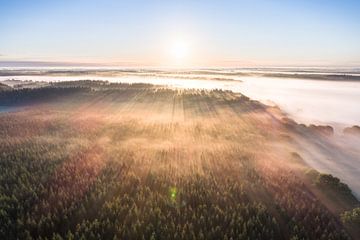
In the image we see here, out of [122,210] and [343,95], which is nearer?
[122,210]

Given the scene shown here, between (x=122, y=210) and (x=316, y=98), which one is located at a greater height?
(x=122, y=210)

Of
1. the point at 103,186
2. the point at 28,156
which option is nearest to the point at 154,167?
the point at 103,186

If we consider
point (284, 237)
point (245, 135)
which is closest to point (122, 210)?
point (284, 237)

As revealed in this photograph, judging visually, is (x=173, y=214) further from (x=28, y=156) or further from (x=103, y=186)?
(x=28, y=156)

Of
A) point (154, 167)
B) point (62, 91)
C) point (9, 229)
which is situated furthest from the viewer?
point (62, 91)

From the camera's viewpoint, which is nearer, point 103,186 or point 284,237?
point 284,237

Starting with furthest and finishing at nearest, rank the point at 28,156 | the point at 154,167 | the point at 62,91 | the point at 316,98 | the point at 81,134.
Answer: the point at 316,98 → the point at 62,91 → the point at 81,134 → the point at 28,156 → the point at 154,167

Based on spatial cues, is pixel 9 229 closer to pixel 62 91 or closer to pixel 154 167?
pixel 154 167

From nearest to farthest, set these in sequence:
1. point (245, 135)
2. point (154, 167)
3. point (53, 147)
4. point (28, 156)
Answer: point (154, 167) < point (28, 156) < point (53, 147) < point (245, 135)

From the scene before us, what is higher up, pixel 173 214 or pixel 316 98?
pixel 173 214
